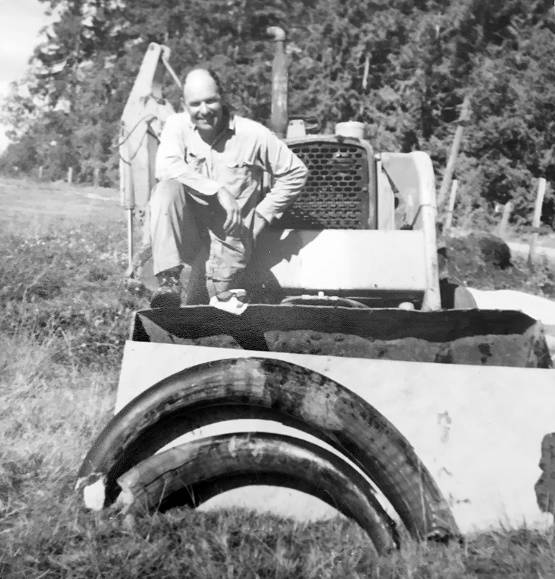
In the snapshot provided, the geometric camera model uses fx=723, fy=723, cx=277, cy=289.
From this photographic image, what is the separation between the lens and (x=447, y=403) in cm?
234

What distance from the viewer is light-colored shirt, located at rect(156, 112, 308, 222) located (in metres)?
4.21

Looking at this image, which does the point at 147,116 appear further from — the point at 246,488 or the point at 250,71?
the point at 250,71

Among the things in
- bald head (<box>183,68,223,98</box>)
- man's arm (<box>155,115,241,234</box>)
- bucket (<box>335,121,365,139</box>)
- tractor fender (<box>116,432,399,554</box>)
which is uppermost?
bald head (<box>183,68,223,98</box>)

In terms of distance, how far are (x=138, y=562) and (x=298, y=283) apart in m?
2.68

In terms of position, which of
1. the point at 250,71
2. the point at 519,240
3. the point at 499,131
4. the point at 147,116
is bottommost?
the point at 519,240

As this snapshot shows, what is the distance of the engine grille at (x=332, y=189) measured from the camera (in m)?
4.88

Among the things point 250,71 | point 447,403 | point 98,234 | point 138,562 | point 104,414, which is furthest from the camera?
point 250,71

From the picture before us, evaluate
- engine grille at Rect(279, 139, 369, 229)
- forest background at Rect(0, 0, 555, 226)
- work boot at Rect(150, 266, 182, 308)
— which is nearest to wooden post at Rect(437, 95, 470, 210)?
forest background at Rect(0, 0, 555, 226)

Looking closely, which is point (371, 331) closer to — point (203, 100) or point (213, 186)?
point (213, 186)

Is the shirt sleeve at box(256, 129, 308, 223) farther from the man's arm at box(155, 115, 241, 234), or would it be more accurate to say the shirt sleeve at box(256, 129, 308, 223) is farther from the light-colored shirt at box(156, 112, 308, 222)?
the man's arm at box(155, 115, 241, 234)

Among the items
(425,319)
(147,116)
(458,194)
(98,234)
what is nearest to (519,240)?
(458,194)

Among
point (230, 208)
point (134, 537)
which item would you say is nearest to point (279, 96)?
point (230, 208)

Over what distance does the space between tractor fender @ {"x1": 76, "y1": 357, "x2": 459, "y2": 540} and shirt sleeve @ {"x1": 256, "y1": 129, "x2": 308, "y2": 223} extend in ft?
7.15

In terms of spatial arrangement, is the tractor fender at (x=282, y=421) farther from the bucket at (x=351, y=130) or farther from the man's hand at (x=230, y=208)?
the bucket at (x=351, y=130)
